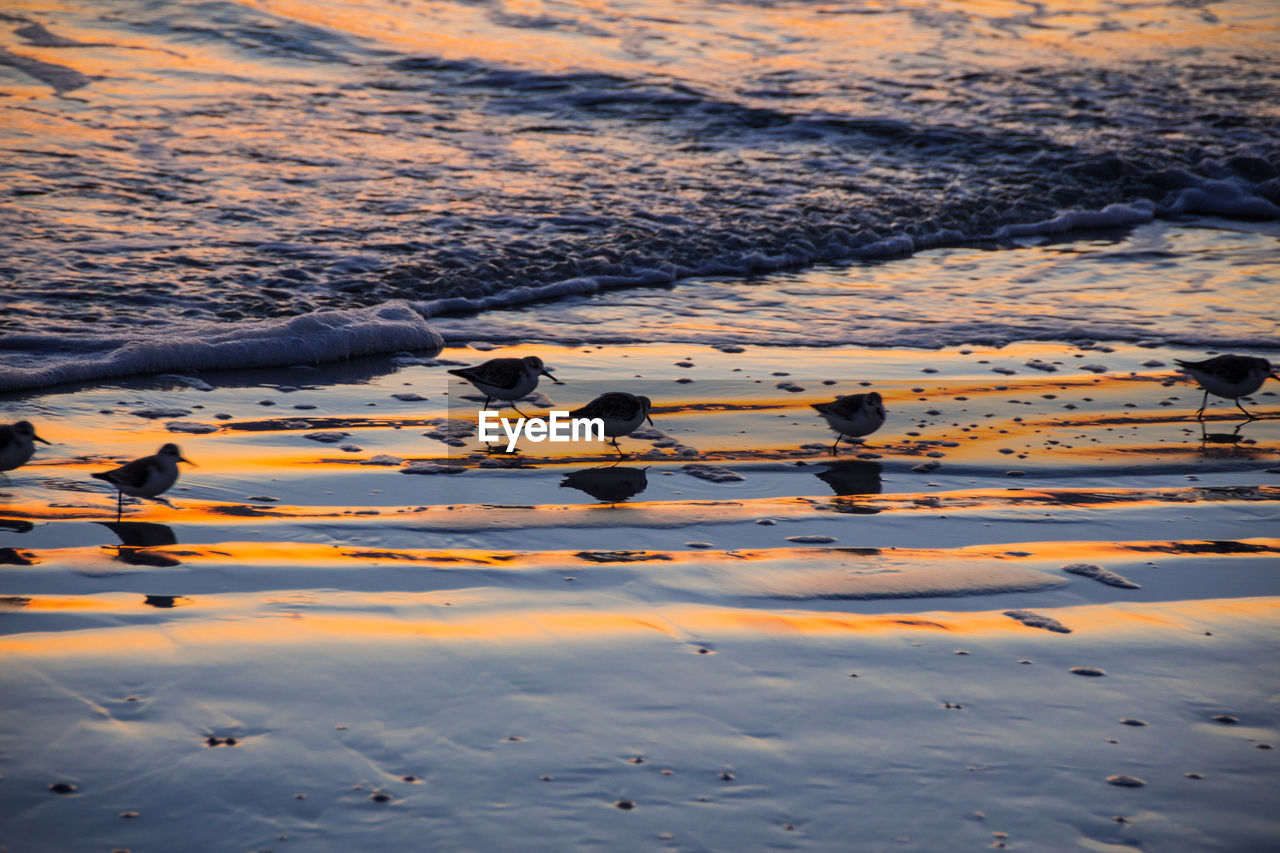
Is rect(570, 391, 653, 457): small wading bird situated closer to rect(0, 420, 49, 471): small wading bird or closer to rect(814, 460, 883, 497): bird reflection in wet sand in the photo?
rect(814, 460, 883, 497): bird reflection in wet sand

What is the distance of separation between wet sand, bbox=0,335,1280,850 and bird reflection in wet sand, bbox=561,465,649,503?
1.3 inches

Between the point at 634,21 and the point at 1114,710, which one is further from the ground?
the point at 634,21

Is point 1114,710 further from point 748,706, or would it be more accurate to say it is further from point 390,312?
point 390,312

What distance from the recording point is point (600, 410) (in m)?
6.04

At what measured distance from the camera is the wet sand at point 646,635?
9.78 feet

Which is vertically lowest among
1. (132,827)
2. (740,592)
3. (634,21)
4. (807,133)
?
(132,827)

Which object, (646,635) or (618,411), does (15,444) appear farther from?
(646,635)

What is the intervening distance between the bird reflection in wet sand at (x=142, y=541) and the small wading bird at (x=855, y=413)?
3.35 meters

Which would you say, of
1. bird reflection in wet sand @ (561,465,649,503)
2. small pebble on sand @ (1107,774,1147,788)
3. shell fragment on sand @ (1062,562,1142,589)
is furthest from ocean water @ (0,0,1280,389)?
small pebble on sand @ (1107,774,1147,788)

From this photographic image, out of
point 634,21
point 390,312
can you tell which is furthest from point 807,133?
point 390,312

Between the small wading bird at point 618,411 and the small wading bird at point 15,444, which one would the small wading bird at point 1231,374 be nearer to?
the small wading bird at point 618,411

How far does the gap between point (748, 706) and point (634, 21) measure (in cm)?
1842

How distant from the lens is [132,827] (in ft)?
9.30

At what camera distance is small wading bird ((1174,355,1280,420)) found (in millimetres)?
6613
